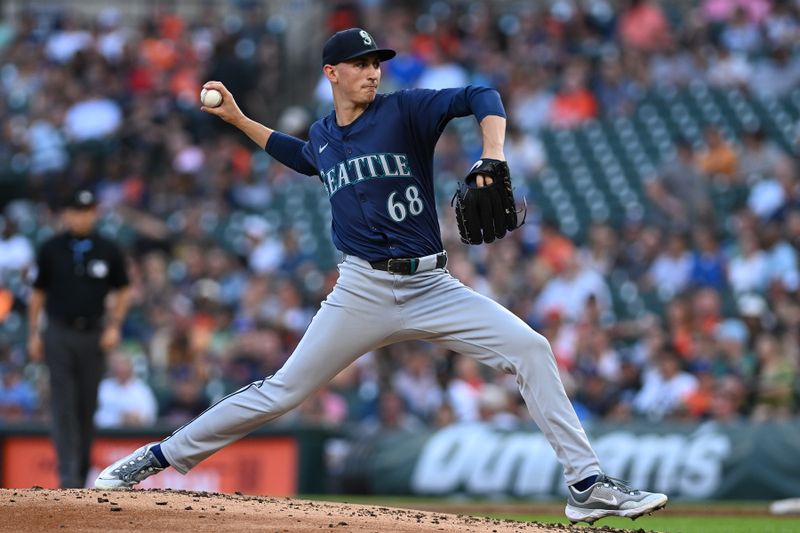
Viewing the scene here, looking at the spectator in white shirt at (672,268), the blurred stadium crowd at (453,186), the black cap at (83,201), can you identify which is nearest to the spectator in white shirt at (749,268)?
the blurred stadium crowd at (453,186)

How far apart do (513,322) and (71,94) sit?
1359cm

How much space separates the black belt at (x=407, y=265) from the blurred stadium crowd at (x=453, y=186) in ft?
19.5

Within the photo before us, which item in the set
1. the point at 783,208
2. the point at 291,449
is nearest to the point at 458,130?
the point at 783,208

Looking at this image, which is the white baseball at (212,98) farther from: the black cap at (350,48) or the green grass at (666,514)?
the green grass at (666,514)

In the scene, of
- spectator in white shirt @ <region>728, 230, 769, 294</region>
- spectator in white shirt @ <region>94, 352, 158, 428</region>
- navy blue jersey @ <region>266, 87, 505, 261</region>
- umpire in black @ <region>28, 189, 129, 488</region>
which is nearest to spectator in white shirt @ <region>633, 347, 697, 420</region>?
spectator in white shirt @ <region>728, 230, 769, 294</region>

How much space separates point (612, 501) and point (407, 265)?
1.24m

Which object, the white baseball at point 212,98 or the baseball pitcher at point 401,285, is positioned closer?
the baseball pitcher at point 401,285

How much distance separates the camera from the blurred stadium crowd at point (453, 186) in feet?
39.8

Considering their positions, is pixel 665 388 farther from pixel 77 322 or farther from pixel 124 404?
pixel 77 322

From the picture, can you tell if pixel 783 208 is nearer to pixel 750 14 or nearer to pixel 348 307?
pixel 750 14

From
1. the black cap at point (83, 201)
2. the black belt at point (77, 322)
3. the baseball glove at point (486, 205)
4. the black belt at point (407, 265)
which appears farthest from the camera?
the black cap at point (83, 201)

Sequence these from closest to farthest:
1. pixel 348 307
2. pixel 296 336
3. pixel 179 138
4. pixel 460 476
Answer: pixel 348 307 < pixel 460 476 < pixel 296 336 < pixel 179 138

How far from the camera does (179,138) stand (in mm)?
17188

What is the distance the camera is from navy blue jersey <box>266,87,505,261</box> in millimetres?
5691
